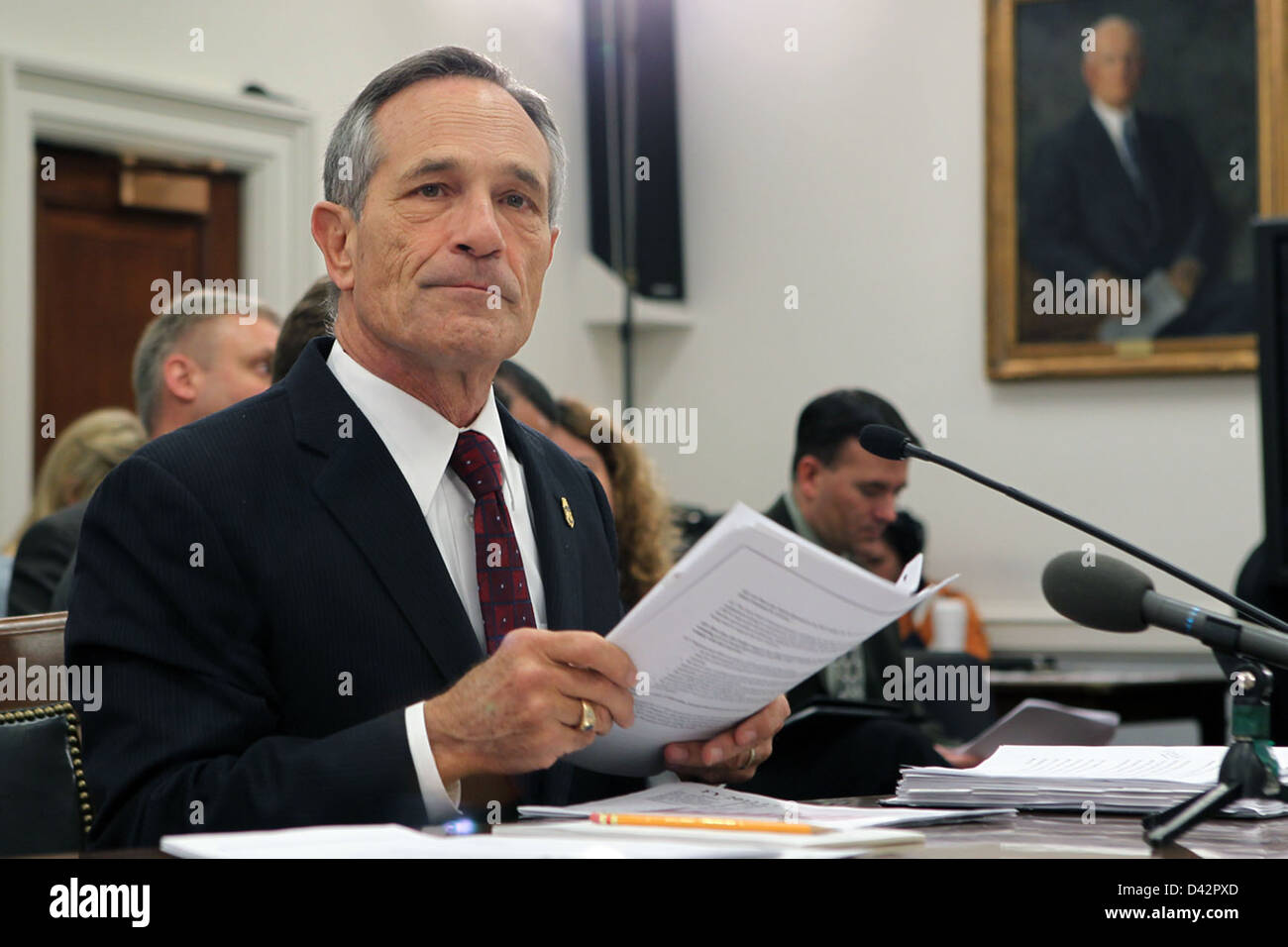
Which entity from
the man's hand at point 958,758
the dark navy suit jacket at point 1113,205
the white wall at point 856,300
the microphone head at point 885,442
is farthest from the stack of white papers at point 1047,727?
the dark navy suit jacket at point 1113,205

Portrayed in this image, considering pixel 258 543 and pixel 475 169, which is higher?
pixel 475 169

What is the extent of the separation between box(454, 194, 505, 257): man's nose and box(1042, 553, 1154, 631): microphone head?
0.73 metres

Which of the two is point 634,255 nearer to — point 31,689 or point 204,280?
point 204,280

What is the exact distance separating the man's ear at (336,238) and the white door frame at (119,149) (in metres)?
3.22

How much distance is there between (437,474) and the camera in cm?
170

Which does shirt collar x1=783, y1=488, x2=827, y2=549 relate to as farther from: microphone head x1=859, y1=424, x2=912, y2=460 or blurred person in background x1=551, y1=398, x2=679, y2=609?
microphone head x1=859, y1=424, x2=912, y2=460

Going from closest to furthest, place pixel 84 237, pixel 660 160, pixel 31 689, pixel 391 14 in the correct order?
pixel 31 689 < pixel 84 237 < pixel 391 14 < pixel 660 160

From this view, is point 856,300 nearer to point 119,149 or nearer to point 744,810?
point 119,149

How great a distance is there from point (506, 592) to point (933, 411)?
5.15 metres

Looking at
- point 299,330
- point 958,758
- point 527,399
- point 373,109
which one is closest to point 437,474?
point 373,109

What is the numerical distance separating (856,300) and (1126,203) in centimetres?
120

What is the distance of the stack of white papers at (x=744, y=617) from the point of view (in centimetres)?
116

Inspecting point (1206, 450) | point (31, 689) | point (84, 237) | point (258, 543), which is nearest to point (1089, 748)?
point (258, 543)

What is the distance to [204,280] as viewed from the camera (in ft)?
18.0
